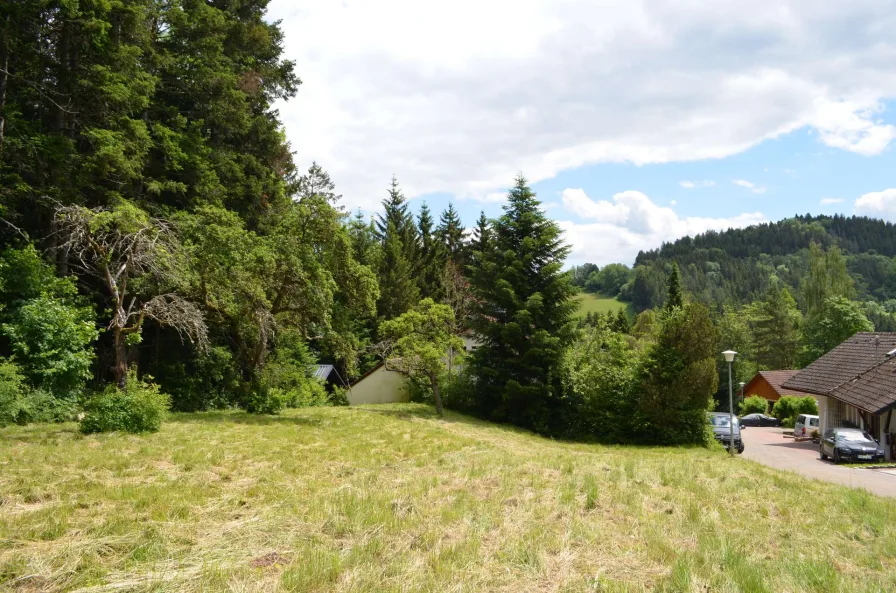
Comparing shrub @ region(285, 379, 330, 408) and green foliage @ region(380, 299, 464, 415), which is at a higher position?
green foliage @ region(380, 299, 464, 415)

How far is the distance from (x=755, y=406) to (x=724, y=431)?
28967 millimetres

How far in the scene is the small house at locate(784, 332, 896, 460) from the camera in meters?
23.2

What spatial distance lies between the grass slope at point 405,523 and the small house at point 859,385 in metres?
15.4

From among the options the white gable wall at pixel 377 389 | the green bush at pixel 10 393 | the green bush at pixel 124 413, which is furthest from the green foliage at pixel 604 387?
the green bush at pixel 10 393

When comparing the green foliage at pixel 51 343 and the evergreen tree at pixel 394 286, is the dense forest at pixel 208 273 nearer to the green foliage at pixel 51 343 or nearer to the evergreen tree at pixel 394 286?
the green foliage at pixel 51 343

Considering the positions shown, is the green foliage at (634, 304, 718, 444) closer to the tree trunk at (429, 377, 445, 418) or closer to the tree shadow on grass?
the tree trunk at (429, 377, 445, 418)

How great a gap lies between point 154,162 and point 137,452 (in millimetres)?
13167

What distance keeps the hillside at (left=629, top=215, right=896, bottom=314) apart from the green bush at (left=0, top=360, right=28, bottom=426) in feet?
390

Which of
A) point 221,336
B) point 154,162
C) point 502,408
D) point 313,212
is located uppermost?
point 154,162

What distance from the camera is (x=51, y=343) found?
50.3 ft

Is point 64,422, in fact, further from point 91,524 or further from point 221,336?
point 91,524

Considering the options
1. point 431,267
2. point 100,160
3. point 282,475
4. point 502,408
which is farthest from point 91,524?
point 431,267

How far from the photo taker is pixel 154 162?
20562 millimetres

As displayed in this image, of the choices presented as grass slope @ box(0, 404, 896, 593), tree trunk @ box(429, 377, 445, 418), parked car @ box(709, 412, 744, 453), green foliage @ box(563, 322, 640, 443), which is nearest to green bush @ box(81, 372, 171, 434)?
grass slope @ box(0, 404, 896, 593)
